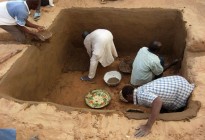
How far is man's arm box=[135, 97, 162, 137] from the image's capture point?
12.0 ft

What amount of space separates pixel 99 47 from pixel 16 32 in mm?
1738

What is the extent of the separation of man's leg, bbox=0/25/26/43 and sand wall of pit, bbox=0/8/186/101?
0.31 metres

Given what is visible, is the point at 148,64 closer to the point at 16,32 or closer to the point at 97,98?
the point at 97,98

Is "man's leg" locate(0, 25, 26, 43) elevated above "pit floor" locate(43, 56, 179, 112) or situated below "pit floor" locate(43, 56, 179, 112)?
above

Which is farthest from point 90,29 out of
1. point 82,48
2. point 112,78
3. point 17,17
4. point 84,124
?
point 84,124

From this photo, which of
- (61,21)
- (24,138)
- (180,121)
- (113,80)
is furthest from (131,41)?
(24,138)

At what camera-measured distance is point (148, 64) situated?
16.7 feet

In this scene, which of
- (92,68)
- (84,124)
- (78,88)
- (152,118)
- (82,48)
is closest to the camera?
(152,118)

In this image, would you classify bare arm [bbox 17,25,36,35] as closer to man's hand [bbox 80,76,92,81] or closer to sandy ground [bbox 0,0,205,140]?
sandy ground [bbox 0,0,205,140]

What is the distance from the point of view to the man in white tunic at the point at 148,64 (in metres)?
5.06

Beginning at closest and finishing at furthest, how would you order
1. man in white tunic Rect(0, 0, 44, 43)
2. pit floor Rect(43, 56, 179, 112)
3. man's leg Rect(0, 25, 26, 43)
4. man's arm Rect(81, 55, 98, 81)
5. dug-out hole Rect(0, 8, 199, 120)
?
man in white tunic Rect(0, 0, 44, 43), man's leg Rect(0, 25, 26, 43), dug-out hole Rect(0, 8, 199, 120), pit floor Rect(43, 56, 179, 112), man's arm Rect(81, 55, 98, 81)

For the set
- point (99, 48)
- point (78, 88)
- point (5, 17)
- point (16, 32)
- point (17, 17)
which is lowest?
point (78, 88)

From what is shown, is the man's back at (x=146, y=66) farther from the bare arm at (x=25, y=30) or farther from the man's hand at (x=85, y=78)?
the bare arm at (x=25, y=30)

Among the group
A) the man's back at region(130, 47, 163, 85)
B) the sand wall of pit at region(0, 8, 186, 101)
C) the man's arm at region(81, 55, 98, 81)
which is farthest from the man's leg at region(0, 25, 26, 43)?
the man's back at region(130, 47, 163, 85)
